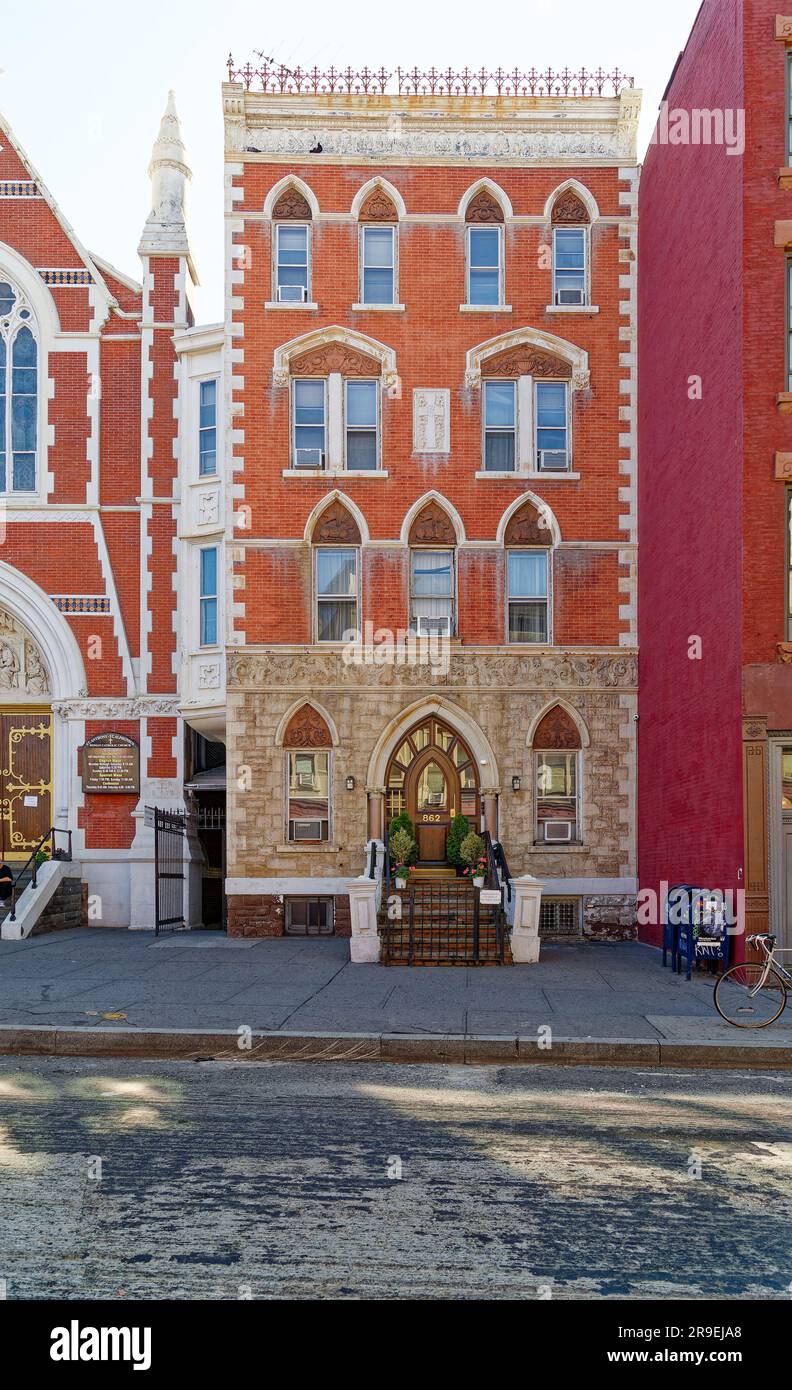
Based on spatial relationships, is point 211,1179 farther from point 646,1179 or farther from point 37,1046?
point 37,1046

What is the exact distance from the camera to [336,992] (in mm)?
14844

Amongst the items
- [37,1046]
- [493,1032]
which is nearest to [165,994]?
[37,1046]

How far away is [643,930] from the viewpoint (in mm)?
21438

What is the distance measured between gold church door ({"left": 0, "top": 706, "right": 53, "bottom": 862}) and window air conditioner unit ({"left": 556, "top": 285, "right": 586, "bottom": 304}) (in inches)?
503

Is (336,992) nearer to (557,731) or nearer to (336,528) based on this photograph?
(557,731)

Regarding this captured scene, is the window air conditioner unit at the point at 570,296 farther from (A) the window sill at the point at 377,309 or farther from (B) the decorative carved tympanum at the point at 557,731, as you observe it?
(B) the decorative carved tympanum at the point at 557,731

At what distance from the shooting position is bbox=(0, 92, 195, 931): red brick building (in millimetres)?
23578

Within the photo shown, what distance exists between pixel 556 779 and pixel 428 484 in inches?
227

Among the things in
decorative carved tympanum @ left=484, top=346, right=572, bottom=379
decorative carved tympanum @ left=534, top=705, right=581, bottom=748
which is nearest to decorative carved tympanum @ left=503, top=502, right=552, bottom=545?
decorative carved tympanum @ left=484, top=346, right=572, bottom=379

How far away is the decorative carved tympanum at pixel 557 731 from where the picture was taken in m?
21.7

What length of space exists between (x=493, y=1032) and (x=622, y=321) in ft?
48.0

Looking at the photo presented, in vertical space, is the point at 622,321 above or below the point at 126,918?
above

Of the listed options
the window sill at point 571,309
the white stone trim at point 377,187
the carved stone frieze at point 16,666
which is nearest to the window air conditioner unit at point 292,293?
the white stone trim at point 377,187

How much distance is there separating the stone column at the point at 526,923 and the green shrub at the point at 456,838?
9.27ft
